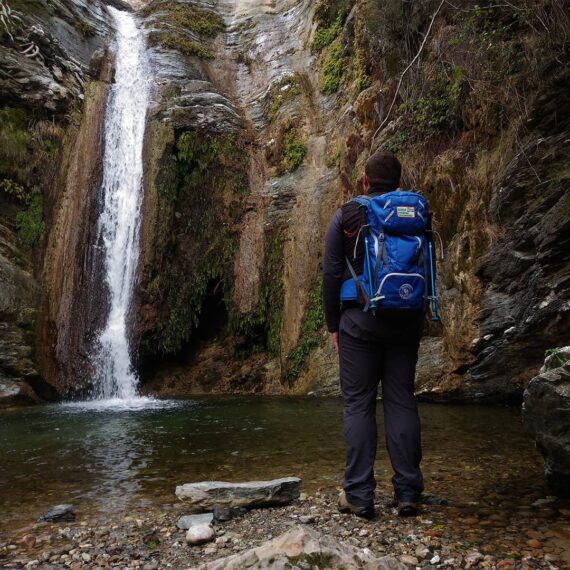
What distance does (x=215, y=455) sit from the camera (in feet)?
14.0

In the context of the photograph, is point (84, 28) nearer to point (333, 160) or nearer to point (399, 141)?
point (333, 160)

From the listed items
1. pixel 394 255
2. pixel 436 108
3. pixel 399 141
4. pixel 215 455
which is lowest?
pixel 215 455

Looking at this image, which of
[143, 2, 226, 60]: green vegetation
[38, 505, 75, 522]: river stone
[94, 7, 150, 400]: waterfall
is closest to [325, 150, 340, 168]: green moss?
[94, 7, 150, 400]: waterfall

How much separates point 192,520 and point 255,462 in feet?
4.58

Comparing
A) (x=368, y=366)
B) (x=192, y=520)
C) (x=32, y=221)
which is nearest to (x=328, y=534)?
(x=192, y=520)

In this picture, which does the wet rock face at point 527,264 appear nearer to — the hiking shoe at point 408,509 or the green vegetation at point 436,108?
the green vegetation at point 436,108

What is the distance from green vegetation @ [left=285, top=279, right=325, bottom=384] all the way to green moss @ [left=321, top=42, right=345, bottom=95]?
549 centimetres

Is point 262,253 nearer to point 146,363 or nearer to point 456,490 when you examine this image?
point 146,363

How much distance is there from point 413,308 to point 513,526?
3.57 ft

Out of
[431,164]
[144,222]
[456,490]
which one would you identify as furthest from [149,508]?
[144,222]

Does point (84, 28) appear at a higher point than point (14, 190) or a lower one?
higher

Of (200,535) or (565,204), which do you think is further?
(565,204)

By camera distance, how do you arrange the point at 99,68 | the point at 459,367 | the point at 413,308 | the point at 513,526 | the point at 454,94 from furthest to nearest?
the point at 99,68
the point at 454,94
the point at 459,367
the point at 413,308
the point at 513,526

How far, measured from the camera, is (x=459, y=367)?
6656mm
